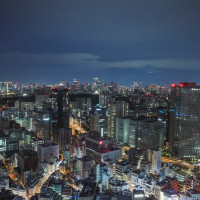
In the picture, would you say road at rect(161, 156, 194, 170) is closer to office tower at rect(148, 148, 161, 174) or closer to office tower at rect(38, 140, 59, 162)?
office tower at rect(148, 148, 161, 174)

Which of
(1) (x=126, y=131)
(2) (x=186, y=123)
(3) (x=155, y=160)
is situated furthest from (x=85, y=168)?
(2) (x=186, y=123)

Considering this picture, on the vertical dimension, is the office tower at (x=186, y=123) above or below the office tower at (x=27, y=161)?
above

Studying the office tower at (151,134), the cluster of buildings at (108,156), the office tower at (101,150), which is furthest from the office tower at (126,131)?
the office tower at (101,150)

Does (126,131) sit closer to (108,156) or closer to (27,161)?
(108,156)

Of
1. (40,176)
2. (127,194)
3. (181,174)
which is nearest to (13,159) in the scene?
(40,176)

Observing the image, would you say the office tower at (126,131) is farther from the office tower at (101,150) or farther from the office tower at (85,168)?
the office tower at (85,168)

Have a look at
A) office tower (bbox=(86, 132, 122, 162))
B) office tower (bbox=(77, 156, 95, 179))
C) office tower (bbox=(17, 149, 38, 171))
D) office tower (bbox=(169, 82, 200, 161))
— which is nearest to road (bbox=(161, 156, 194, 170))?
office tower (bbox=(169, 82, 200, 161))

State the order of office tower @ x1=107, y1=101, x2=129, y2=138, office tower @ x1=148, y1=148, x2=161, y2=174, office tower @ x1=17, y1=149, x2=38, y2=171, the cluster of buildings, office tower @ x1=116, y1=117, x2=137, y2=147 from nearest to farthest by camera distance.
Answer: the cluster of buildings, office tower @ x1=148, y1=148, x2=161, y2=174, office tower @ x1=17, y1=149, x2=38, y2=171, office tower @ x1=116, y1=117, x2=137, y2=147, office tower @ x1=107, y1=101, x2=129, y2=138
